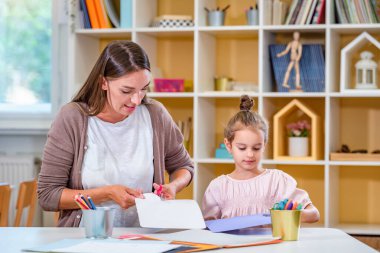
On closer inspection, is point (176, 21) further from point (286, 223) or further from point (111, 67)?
point (286, 223)

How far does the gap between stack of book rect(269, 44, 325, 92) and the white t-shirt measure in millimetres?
1649

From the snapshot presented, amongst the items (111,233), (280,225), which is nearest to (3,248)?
(111,233)

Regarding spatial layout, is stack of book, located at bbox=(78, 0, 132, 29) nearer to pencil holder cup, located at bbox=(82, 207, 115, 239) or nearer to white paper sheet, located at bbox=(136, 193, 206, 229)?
white paper sheet, located at bbox=(136, 193, 206, 229)

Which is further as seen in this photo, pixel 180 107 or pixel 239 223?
pixel 180 107

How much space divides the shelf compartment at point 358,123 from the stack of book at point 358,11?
1.58 feet

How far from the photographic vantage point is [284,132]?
13.8ft

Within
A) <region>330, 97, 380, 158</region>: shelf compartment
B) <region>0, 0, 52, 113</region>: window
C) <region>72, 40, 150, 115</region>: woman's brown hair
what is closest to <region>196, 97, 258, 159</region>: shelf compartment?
<region>330, 97, 380, 158</region>: shelf compartment

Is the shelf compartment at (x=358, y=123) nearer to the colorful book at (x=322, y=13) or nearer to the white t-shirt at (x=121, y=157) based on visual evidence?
the colorful book at (x=322, y=13)

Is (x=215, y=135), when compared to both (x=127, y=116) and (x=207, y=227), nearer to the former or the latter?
(x=127, y=116)

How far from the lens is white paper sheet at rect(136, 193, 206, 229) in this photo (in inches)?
83.0

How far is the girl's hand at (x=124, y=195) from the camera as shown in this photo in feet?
7.38

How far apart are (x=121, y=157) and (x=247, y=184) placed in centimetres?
46

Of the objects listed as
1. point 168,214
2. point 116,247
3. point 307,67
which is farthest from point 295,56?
point 116,247

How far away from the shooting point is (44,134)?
4711mm
